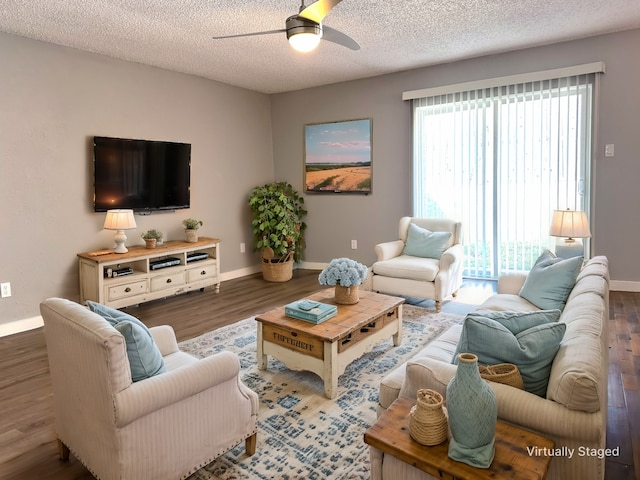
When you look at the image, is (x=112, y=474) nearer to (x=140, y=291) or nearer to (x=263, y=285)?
(x=140, y=291)

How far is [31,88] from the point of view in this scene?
3955 mm

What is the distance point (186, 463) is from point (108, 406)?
0.45 meters

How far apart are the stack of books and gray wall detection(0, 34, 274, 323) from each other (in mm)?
2718

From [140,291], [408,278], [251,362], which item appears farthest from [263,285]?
[251,362]

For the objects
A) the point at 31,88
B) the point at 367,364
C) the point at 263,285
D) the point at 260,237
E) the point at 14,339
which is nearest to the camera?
the point at 367,364

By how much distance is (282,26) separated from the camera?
3.91 m

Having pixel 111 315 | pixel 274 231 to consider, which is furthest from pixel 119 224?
pixel 111 315

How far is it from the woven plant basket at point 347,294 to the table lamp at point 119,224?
238cm

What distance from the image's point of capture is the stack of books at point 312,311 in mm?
2750

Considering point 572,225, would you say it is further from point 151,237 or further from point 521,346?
point 151,237

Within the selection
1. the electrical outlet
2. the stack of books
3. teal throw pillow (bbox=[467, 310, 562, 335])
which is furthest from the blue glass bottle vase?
the electrical outlet

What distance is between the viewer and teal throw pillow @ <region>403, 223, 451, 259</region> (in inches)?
181

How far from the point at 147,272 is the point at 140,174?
3.71 feet

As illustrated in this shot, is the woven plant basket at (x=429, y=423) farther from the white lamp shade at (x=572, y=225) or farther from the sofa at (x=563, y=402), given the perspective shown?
the white lamp shade at (x=572, y=225)
